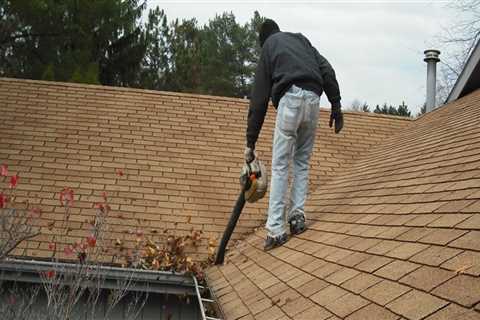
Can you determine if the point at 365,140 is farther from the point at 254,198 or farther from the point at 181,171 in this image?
the point at 254,198

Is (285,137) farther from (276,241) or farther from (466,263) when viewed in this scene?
(466,263)

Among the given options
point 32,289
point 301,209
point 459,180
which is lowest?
point 32,289

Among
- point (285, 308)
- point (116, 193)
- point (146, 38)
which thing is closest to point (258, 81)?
point (285, 308)

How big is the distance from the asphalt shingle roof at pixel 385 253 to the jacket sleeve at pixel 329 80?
32.6 inches

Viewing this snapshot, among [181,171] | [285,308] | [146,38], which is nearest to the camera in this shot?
[285,308]

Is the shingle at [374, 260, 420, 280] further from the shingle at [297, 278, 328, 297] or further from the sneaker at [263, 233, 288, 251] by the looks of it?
the sneaker at [263, 233, 288, 251]

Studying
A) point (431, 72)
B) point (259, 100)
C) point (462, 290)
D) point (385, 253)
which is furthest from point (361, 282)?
point (431, 72)

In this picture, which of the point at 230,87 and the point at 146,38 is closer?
the point at 146,38

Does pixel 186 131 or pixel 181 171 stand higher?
pixel 186 131

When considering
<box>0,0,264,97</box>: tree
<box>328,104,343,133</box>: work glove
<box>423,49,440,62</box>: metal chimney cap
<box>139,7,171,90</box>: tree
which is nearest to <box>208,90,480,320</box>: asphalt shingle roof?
<box>328,104,343,133</box>: work glove

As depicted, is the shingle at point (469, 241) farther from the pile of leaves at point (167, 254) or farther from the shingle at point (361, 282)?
the pile of leaves at point (167, 254)

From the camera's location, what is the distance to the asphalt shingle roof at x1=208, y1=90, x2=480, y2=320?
1920mm

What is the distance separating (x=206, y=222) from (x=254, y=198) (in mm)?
1659

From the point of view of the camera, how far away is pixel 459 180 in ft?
10.6
